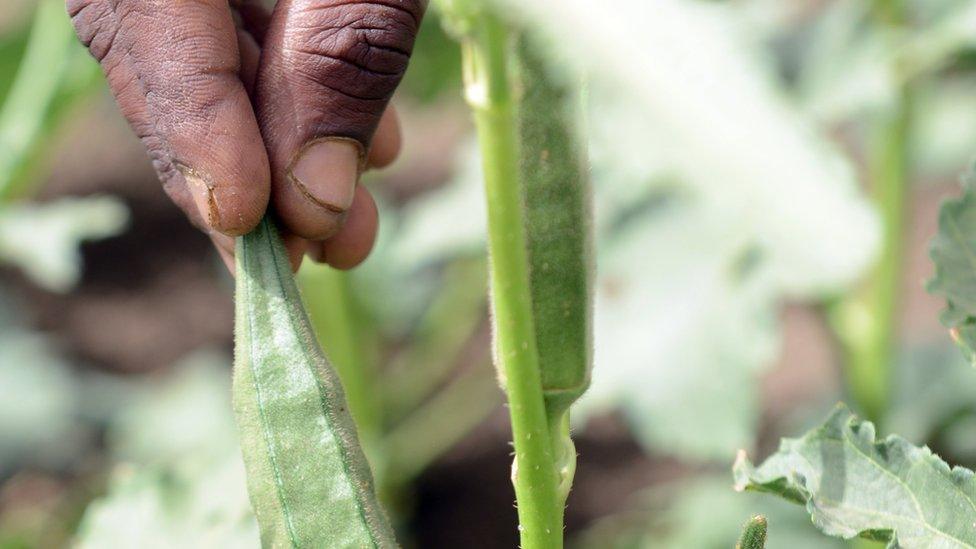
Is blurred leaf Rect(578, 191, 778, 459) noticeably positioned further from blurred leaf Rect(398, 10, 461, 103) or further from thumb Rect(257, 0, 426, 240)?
thumb Rect(257, 0, 426, 240)

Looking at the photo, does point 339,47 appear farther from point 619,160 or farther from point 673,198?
point 673,198

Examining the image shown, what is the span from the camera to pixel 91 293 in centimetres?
478

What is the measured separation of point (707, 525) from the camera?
2873 millimetres

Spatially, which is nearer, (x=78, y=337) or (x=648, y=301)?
(x=648, y=301)

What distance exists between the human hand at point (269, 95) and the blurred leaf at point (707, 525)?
1.93 meters

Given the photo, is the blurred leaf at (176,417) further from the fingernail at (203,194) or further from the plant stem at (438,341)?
the fingernail at (203,194)

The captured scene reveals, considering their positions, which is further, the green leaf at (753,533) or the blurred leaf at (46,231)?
the blurred leaf at (46,231)

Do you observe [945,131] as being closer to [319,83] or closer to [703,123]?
[319,83]

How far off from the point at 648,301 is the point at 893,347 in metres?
0.49

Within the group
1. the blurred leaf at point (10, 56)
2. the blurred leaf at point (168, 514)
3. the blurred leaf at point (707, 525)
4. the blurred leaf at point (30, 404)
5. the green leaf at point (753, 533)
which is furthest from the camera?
the blurred leaf at point (30, 404)

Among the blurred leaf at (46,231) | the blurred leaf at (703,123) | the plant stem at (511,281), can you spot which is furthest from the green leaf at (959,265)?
the blurred leaf at (46,231)

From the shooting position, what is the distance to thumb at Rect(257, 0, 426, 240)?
105 centimetres

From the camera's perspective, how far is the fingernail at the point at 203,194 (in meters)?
1.03

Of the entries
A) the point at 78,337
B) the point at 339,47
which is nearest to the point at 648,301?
the point at 339,47
